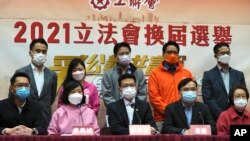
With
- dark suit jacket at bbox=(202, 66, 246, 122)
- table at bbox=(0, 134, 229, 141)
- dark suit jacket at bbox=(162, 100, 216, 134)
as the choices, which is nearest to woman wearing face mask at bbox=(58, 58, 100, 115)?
dark suit jacket at bbox=(162, 100, 216, 134)

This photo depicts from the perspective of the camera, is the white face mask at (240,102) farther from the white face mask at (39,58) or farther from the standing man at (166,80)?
the white face mask at (39,58)

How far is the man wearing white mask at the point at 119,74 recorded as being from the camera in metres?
5.68

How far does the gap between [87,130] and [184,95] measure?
119 cm

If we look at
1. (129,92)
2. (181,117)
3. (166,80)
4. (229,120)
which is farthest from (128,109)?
(229,120)

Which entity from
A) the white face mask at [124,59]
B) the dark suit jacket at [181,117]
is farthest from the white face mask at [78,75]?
the dark suit jacket at [181,117]

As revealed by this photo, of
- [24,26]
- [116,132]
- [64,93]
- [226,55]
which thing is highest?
[24,26]

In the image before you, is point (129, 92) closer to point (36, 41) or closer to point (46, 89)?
point (46, 89)

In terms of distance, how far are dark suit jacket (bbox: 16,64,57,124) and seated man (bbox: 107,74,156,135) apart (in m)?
0.73

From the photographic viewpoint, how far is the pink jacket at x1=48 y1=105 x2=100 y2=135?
16.1 feet

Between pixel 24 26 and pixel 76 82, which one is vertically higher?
pixel 24 26

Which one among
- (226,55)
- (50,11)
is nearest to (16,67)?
(50,11)

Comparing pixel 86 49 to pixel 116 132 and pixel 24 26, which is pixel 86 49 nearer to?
pixel 24 26

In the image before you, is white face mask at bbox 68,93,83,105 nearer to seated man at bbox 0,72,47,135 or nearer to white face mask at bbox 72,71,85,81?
seated man at bbox 0,72,47,135

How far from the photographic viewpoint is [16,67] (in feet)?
19.8
